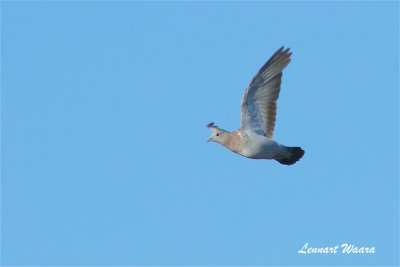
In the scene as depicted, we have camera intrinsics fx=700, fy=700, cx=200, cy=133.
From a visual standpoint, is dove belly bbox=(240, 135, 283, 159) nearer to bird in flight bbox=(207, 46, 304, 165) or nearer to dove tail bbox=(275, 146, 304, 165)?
bird in flight bbox=(207, 46, 304, 165)

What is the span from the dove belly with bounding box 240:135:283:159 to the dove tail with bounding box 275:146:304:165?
28 centimetres

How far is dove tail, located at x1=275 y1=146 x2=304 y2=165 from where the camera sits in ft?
55.5

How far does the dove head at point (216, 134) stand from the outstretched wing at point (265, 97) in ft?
2.08

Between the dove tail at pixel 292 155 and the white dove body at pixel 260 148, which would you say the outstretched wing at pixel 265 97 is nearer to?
the white dove body at pixel 260 148

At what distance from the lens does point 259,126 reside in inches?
680

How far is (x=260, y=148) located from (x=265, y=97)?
1.39 m

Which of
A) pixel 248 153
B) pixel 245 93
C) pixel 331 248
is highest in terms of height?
pixel 245 93

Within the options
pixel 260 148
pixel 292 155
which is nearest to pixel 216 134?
pixel 260 148

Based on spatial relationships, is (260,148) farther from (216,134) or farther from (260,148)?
(216,134)

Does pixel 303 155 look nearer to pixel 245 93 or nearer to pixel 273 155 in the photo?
pixel 273 155

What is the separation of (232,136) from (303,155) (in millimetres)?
1783

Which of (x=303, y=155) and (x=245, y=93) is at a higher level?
(x=245, y=93)

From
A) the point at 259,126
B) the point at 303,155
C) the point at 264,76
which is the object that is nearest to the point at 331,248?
the point at 303,155

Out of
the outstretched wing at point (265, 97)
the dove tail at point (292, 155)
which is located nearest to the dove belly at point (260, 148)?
the dove tail at point (292, 155)
